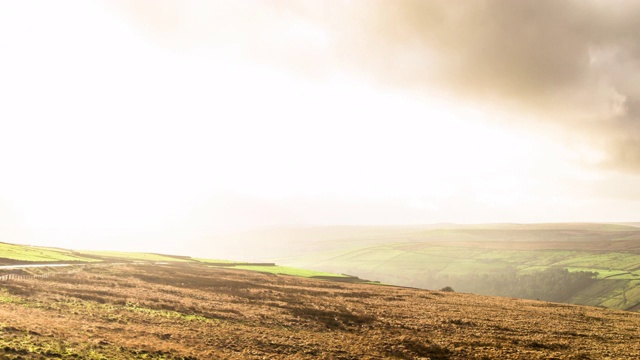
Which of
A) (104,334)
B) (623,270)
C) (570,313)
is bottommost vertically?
(623,270)

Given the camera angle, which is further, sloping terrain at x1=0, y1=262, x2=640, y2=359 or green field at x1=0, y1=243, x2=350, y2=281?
green field at x1=0, y1=243, x2=350, y2=281

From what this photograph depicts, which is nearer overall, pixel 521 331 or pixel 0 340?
pixel 0 340

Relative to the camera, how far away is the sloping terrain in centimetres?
2448

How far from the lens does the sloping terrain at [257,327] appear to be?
80.3 ft

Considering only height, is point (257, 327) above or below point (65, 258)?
below

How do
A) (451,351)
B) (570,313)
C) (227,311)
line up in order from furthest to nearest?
(570,313) → (227,311) → (451,351)

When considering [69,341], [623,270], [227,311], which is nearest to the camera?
[69,341]

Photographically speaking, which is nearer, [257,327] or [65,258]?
[257,327]

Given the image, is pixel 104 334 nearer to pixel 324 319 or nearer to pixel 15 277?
pixel 324 319

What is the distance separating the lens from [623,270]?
174500 millimetres

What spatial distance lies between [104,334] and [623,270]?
221484mm

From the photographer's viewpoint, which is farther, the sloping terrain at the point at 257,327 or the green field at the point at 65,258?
the green field at the point at 65,258

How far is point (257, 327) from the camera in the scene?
3472cm

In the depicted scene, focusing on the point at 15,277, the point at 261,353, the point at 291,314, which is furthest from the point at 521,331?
the point at 15,277
